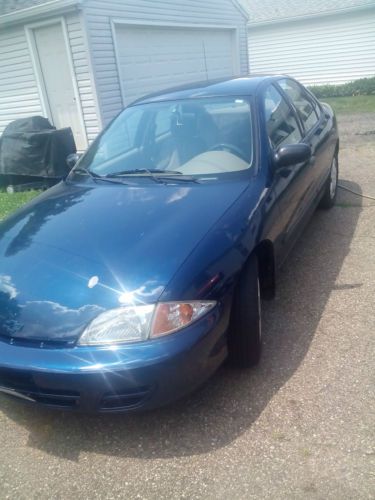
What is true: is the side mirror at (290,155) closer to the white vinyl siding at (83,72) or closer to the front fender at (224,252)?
the front fender at (224,252)

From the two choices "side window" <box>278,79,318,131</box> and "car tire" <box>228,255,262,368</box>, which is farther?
"side window" <box>278,79,318,131</box>

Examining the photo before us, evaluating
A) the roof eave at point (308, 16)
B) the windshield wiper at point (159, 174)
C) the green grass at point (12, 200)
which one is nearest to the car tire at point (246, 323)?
the windshield wiper at point (159, 174)

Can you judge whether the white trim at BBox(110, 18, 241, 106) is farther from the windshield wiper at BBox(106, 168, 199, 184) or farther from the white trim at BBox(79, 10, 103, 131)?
the windshield wiper at BBox(106, 168, 199, 184)

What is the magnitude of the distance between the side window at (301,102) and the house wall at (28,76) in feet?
15.9

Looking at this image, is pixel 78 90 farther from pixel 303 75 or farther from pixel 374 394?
pixel 303 75

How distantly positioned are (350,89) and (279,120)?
14.4 meters

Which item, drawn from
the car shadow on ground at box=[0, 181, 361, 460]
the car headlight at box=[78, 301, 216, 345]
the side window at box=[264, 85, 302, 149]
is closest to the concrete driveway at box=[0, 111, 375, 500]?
the car shadow on ground at box=[0, 181, 361, 460]

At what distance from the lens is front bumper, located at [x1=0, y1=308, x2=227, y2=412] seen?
1990 millimetres

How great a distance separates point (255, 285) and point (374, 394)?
Result: 88cm

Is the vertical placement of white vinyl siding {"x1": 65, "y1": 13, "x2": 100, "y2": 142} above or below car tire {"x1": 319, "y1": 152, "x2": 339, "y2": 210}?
above

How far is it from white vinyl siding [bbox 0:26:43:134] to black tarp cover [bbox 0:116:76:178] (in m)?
1.62

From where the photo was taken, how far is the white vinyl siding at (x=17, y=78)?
875 cm

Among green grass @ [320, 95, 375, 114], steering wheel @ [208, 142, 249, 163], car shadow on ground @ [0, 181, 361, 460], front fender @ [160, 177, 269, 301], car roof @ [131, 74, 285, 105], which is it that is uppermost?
car roof @ [131, 74, 285, 105]

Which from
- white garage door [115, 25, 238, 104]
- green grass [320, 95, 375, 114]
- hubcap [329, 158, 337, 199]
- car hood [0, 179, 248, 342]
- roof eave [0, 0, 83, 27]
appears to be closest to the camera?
car hood [0, 179, 248, 342]
